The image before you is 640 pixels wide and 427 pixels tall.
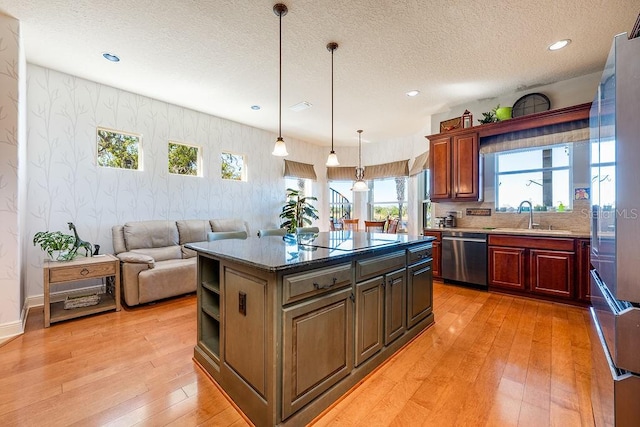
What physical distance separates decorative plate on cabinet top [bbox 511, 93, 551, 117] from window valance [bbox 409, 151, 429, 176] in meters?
1.62

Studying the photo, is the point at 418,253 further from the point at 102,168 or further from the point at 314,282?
the point at 102,168

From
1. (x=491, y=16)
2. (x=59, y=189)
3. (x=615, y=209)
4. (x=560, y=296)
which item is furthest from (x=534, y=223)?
(x=59, y=189)

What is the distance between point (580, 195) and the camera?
11.8ft

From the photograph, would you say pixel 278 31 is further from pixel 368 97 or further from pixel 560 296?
pixel 560 296

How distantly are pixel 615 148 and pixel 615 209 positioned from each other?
0.26m

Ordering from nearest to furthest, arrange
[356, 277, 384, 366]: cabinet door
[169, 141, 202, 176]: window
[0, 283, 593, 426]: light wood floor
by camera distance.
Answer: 1. [0, 283, 593, 426]: light wood floor
2. [356, 277, 384, 366]: cabinet door
3. [169, 141, 202, 176]: window

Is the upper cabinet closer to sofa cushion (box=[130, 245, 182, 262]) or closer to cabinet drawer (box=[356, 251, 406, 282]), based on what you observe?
cabinet drawer (box=[356, 251, 406, 282])

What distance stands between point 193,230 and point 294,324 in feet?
11.6

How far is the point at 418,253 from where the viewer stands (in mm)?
2533

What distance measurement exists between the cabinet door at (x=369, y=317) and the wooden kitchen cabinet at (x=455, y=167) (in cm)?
294

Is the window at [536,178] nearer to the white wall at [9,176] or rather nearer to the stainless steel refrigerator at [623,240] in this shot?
the stainless steel refrigerator at [623,240]

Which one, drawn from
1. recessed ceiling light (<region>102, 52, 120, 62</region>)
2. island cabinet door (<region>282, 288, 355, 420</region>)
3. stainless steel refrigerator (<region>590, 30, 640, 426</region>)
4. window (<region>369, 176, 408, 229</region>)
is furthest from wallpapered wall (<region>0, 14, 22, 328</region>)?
window (<region>369, 176, 408, 229</region>)

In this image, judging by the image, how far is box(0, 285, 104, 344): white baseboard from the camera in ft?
8.23

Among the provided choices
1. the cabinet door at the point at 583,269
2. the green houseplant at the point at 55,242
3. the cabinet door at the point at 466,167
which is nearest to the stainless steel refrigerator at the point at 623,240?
the cabinet door at the point at 583,269
